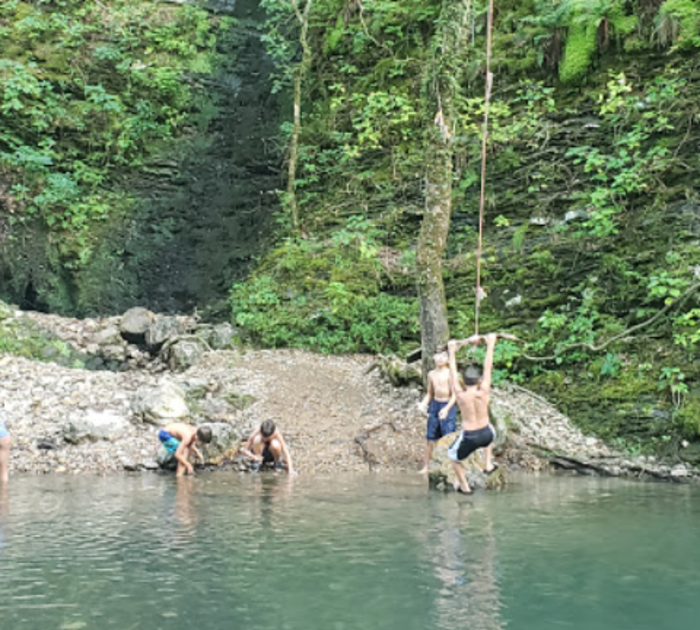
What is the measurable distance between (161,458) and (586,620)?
6.70 m

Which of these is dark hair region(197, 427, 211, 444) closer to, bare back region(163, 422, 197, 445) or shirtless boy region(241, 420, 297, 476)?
bare back region(163, 422, 197, 445)

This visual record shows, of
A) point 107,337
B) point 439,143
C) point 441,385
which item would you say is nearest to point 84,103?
point 107,337

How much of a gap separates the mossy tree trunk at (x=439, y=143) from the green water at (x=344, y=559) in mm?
3994

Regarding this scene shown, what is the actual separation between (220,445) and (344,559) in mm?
5097

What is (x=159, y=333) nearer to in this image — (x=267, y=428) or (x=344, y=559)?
(x=267, y=428)

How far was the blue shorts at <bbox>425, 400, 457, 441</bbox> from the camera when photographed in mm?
9359

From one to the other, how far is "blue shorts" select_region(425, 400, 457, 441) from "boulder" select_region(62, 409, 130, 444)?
164 inches

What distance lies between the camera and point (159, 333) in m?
14.7

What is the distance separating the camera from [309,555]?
5195mm

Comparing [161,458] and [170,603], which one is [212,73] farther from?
[170,603]

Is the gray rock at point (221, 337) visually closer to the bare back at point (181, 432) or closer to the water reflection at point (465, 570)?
the bare back at point (181, 432)

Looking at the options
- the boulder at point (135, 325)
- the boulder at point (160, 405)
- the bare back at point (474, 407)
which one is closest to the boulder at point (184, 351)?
the boulder at point (135, 325)

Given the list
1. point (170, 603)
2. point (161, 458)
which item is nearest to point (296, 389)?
point (161, 458)

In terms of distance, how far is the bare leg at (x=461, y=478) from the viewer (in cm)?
816
